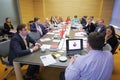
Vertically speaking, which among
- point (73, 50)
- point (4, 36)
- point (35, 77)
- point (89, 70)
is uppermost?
point (89, 70)

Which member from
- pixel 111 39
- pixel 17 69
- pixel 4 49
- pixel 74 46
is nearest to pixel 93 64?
pixel 74 46

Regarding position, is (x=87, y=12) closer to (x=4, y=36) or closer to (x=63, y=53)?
(x=4, y=36)

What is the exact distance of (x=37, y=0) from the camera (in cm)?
766

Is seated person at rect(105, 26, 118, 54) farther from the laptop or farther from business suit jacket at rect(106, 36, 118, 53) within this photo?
the laptop

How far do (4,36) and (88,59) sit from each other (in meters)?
4.45

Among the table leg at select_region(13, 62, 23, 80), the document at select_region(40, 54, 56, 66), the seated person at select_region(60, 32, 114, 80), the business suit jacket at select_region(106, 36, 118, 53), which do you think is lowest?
the table leg at select_region(13, 62, 23, 80)

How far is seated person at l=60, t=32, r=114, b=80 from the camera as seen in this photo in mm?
1019

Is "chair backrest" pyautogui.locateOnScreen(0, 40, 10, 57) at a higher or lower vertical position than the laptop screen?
lower

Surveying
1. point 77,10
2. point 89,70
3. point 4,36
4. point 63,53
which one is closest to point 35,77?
point 63,53

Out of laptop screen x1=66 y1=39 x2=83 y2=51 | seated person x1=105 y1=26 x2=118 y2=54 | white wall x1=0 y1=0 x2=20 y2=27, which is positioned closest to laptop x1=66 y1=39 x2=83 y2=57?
laptop screen x1=66 y1=39 x2=83 y2=51

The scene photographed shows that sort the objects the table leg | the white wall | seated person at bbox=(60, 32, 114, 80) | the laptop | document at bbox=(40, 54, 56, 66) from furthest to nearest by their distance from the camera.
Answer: the white wall
the laptop
the table leg
document at bbox=(40, 54, 56, 66)
seated person at bbox=(60, 32, 114, 80)

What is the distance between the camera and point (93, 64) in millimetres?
1019

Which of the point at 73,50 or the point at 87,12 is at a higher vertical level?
the point at 87,12

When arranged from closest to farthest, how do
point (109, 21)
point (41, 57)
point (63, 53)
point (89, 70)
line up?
1. point (89, 70)
2. point (41, 57)
3. point (63, 53)
4. point (109, 21)
